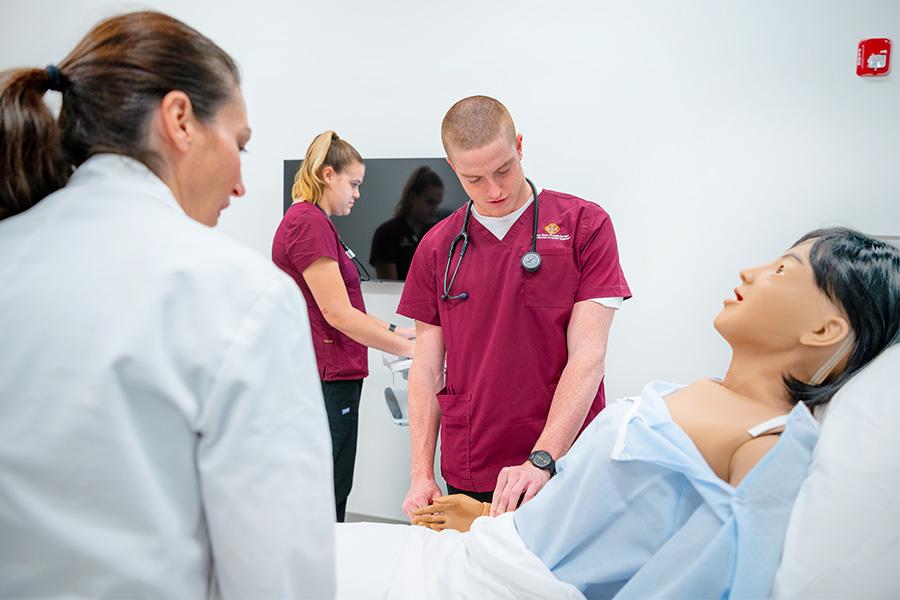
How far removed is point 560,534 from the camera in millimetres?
1191

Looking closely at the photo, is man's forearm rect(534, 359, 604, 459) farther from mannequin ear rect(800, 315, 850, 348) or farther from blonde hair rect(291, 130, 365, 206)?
blonde hair rect(291, 130, 365, 206)

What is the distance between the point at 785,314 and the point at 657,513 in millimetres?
440

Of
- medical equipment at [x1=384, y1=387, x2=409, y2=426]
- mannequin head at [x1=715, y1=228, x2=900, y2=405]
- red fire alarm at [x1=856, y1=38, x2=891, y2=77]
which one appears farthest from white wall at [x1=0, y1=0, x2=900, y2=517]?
mannequin head at [x1=715, y1=228, x2=900, y2=405]

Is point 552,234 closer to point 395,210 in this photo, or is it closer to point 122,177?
point 122,177

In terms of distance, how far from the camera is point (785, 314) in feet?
4.06

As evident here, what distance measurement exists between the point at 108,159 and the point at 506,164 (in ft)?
3.28

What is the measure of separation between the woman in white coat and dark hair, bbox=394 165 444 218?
2.14 metres

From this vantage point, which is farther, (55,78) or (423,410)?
(423,410)

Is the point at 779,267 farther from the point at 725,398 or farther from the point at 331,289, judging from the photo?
the point at 331,289

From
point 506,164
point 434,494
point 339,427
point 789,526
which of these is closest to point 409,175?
point 339,427

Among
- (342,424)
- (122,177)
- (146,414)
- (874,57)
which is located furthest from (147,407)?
(874,57)

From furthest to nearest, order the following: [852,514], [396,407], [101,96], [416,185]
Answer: [416,185]
[396,407]
[852,514]
[101,96]

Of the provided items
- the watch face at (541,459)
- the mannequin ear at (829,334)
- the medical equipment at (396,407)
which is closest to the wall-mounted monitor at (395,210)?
the medical equipment at (396,407)

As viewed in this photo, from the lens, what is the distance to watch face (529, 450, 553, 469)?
1429mm
